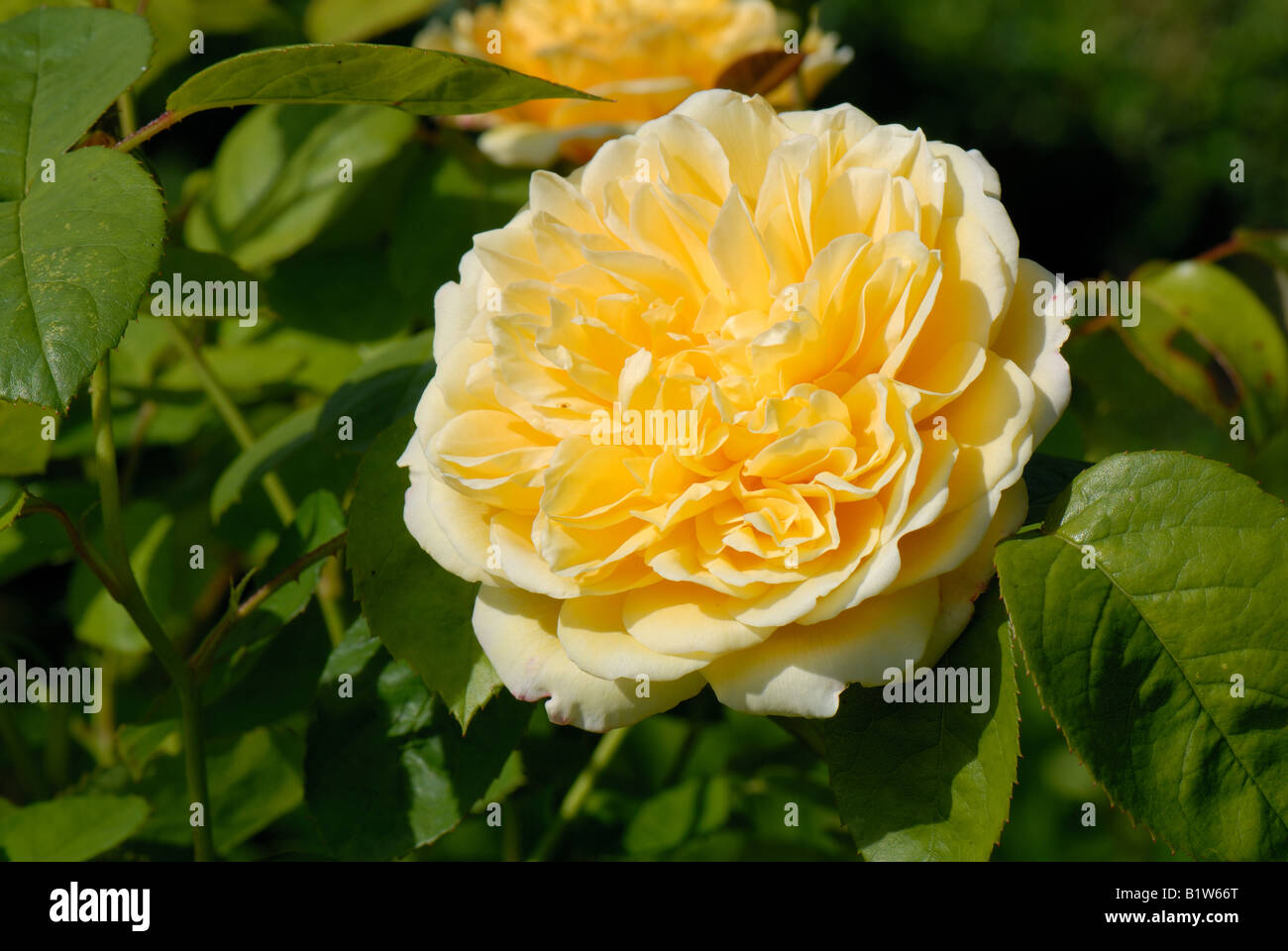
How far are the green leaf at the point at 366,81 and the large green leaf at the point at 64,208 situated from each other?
7 cm

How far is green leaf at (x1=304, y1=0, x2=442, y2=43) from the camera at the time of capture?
1.10 metres

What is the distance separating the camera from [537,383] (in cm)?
59

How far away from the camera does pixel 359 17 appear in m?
1.12

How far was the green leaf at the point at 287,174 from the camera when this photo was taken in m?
1.01

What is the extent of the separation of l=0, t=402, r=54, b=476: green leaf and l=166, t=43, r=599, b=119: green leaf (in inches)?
13.9

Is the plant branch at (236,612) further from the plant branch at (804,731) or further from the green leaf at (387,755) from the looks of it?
the plant branch at (804,731)

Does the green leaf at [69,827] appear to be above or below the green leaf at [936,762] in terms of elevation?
below

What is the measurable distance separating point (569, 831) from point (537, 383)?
1.87 feet

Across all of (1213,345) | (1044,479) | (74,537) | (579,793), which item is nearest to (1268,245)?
(1213,345)

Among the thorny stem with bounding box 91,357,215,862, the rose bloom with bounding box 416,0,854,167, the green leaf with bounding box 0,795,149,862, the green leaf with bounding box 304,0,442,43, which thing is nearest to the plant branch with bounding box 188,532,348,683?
the thorny stem with bounding box 91,357,215,862

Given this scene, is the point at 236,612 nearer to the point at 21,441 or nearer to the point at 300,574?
the point at 300,574

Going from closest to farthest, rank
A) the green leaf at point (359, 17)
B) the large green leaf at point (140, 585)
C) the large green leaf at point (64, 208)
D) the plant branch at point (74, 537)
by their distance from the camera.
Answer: the large green leaf at point (64, 208) → the plant branch at point (74, 537) → the large green leaf at point (140, 585) → the green leaf at point (359, 17)
